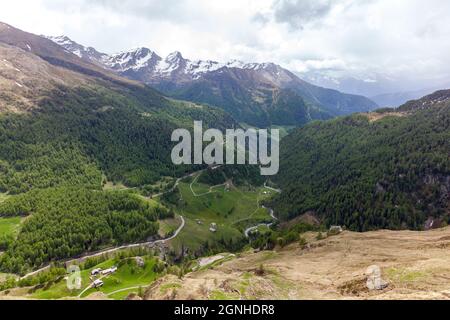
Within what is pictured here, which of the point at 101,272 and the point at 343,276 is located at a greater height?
the point at 343,276

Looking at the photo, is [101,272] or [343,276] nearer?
[343,276]

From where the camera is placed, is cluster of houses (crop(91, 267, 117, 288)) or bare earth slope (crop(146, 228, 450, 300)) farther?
cluster of houses (crop(91, 267, 117, 288))

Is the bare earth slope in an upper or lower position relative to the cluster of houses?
upper

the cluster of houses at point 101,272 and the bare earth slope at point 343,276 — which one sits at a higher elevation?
the bare earth slope at point 343,276

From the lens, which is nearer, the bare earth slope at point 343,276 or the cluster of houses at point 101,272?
the bare earth slope at point 343,276
